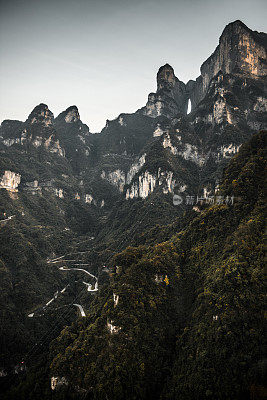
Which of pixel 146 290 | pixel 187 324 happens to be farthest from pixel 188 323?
pixel 146 290

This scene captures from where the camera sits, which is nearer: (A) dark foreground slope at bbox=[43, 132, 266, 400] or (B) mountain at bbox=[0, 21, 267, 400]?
(A) dark foreground slope at bbox=[43, 132, 266, 400]

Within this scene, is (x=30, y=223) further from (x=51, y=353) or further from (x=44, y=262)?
(x=51, y=353)

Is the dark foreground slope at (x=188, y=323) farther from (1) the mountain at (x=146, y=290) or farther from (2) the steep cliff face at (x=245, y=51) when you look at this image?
(2) the steep cliff face at (x=245, y=51)

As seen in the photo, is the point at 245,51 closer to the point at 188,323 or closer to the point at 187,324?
the point at 188,323

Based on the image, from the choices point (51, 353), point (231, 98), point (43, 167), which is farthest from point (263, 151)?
point (43, 167)

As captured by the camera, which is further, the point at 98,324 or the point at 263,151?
the point at 263,151

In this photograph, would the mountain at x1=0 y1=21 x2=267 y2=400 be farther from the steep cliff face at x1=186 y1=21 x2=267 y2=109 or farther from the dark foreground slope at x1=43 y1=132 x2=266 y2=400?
the steep cliff face at x1=186 y1=21 x2=267 y2=109

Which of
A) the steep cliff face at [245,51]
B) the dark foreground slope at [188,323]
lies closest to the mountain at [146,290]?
the dark foreground slope at [188,323]

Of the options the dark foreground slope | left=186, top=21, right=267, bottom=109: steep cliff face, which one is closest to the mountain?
the dark foreground slope
